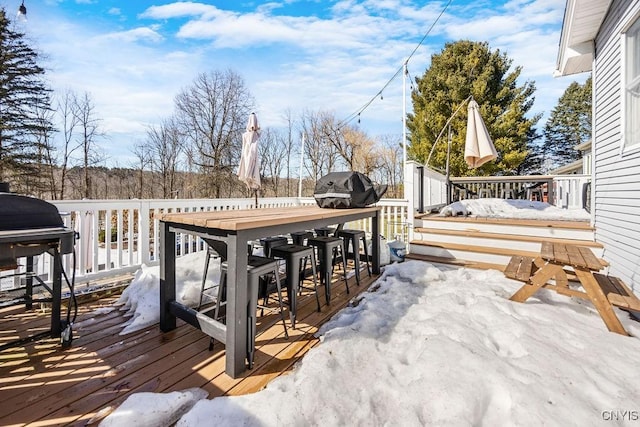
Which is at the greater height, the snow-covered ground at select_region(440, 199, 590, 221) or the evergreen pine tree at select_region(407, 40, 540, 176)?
the evergreen pine tree at select_region(407, 40, 540, 176)

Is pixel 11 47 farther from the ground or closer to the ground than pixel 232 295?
farther from the ground

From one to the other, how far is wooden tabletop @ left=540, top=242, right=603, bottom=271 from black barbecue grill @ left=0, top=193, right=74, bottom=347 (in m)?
4.07

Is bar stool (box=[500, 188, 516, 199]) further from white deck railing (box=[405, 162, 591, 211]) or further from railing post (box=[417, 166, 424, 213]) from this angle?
railing post (box=[417, 166, 424, 213])

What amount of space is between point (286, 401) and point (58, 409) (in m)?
1.25

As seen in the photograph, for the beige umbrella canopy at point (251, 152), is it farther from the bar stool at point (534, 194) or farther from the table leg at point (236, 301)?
the bar stool at point (534, 194)

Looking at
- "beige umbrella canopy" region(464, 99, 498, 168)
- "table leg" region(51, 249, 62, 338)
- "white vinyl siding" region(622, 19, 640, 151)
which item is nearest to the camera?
"table leg" region(51, 249, 62, 338)

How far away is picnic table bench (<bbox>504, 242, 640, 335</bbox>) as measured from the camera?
7.62ft

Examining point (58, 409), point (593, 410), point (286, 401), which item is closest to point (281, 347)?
point (286, 401)

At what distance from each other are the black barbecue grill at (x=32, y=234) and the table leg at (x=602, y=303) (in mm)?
4162

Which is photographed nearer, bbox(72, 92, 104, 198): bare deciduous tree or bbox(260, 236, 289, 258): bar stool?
bbox(260, 236, 289, 258): bar stool

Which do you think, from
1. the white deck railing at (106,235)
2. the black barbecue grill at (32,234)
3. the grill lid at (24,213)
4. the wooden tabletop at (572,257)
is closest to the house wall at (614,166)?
the wooden tabletop at (572,257)

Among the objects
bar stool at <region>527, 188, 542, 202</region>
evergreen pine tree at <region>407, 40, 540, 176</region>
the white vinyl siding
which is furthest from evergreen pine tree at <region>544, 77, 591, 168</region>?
the white vinyl siding

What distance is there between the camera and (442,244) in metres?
4.73

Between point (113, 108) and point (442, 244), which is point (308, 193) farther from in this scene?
point (442, 244)
